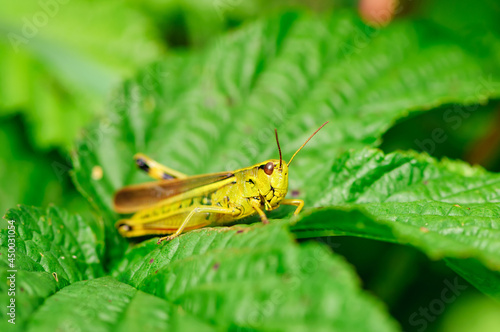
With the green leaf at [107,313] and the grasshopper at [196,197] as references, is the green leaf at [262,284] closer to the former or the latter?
the green leaf at [107,313]

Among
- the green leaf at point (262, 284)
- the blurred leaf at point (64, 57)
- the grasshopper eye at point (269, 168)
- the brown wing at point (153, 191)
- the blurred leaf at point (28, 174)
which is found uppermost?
the blurred leaf at point (64, 57)

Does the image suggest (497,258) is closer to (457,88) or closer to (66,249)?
(457,88)

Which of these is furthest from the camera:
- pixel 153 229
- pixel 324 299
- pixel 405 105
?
pixel 405 105

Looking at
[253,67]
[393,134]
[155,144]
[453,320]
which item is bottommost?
[453,320]

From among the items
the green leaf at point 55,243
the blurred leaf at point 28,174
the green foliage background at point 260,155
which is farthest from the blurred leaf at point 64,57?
the green leaf at point 55,243

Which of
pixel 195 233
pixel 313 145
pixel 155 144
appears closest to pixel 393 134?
pixel 313 145

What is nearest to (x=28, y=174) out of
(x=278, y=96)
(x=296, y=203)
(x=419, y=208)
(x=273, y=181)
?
(x=278, y=96)

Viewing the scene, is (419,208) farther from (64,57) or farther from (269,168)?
(64,57)
